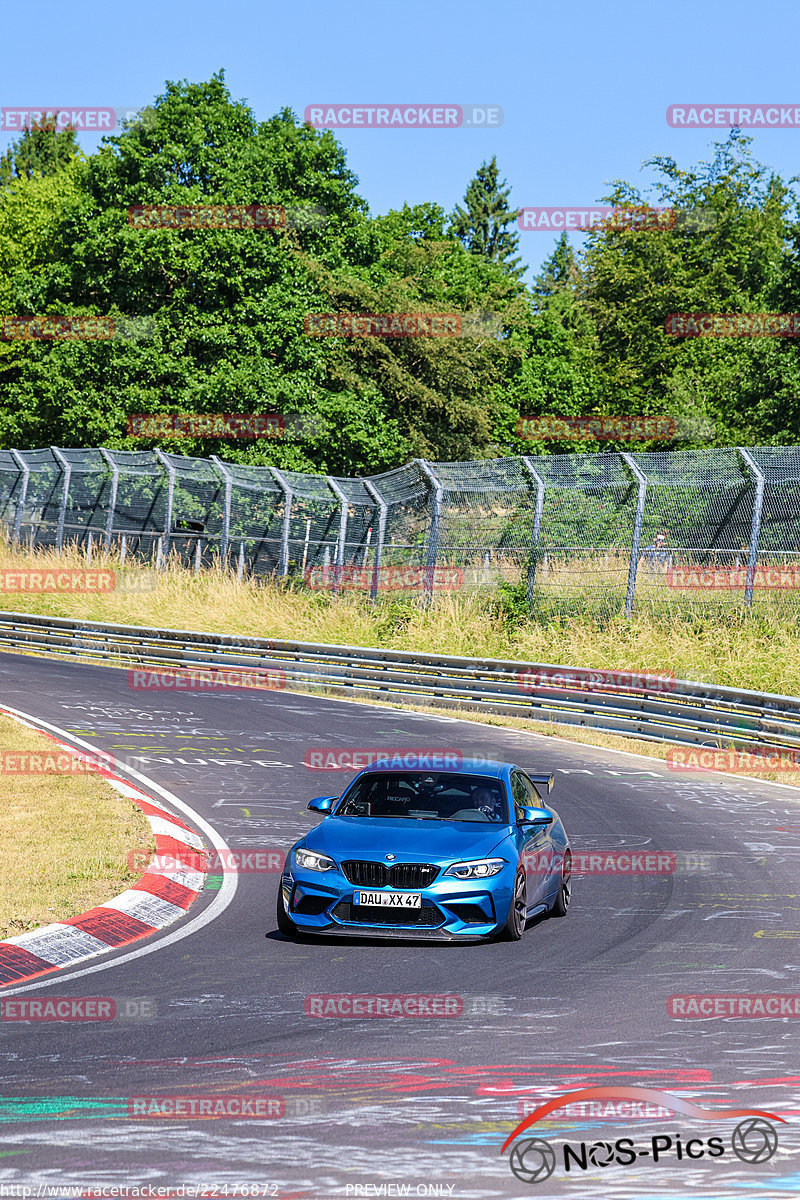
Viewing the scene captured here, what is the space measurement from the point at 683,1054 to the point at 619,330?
66.4 m

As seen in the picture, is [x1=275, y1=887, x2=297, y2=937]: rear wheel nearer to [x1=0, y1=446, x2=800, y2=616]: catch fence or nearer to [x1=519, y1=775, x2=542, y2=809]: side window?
[x1=519, y1=775, x2=542, y2=809]: side window

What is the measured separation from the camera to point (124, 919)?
10070 millimetres

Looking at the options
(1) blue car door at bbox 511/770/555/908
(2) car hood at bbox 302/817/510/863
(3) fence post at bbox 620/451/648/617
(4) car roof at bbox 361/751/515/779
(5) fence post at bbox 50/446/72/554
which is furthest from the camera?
(5) fence post at bbox 50/446/72/554

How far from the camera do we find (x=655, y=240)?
233 feet

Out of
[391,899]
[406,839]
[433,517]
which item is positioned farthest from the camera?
[433,517]

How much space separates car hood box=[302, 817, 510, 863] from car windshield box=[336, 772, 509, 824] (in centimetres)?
29

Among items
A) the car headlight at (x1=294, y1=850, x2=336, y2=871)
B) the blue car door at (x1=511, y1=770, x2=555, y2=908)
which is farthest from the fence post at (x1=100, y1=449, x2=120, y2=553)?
the car headlight at (x1=294, y1=850, x2=336, y2=871)

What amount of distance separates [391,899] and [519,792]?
2067 millimetres

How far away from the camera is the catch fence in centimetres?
2495

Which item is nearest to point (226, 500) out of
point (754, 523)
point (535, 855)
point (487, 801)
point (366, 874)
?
point (754, 523)

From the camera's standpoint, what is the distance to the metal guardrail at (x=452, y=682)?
20.8 meters

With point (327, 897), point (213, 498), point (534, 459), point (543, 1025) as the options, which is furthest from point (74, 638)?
point (543, 1025)

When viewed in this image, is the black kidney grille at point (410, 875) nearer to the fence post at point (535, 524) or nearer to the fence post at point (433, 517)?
the fence post at point (535, 524)

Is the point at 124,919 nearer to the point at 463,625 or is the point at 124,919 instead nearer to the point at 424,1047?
the point at 424,1047
